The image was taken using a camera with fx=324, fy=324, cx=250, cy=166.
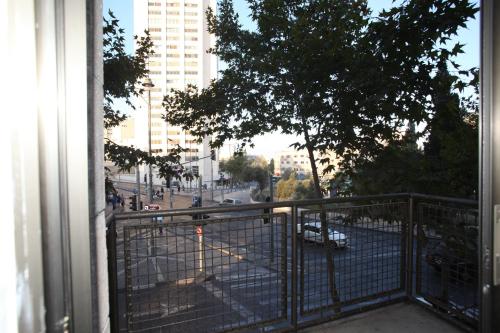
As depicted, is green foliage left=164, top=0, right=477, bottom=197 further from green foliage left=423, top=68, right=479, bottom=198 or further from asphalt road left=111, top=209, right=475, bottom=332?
asphalt road left=111, top=209, right=475, bottom=332

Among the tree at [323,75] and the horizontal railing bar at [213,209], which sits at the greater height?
the tree at [323,75]

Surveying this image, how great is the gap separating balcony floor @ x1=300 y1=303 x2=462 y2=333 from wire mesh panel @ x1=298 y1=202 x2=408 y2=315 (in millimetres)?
Result: 150

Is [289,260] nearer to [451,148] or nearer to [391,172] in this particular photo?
[391,172]

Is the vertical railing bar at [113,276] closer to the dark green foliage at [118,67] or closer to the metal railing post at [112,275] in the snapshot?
the metal railing post at [112,275]

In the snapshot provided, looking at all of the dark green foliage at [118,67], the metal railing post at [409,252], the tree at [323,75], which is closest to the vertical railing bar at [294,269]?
the tree at [323,75]

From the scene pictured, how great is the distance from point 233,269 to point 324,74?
331 cm

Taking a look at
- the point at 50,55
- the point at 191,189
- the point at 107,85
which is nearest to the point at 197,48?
the point at 191,189

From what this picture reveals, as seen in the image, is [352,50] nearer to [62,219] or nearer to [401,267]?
[401,267]

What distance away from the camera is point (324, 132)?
17.4ft

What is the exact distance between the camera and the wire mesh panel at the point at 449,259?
10.1 feet

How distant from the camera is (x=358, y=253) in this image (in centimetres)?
340

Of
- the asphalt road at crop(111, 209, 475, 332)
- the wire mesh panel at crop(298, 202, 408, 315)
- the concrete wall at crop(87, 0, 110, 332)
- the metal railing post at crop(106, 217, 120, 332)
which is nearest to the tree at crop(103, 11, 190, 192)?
the asphalt road at crop(111, 209, 475, 332)

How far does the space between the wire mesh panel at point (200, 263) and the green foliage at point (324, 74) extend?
2.41m

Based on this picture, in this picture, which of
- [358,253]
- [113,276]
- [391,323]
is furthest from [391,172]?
[113,276]
